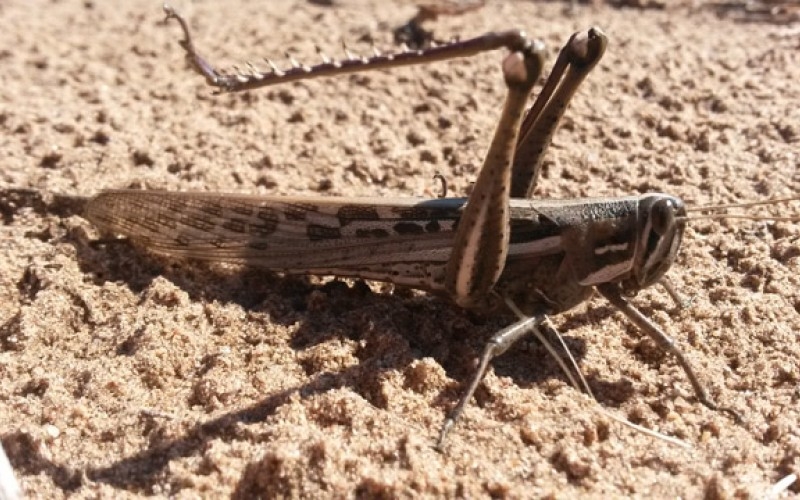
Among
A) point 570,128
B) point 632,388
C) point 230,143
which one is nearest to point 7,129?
point 230,143

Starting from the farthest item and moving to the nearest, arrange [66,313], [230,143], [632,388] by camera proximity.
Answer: [230,143] → [66,313] → [632,388]

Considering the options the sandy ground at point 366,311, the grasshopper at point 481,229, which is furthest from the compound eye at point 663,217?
the sandy ground at point 366,311

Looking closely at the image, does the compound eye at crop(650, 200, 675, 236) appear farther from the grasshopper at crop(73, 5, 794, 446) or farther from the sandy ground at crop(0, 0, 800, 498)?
the sandy ground at crop(0, 0, 800, 498)

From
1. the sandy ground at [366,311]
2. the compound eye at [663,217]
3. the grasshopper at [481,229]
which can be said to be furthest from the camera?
the compound eye at [663,217]

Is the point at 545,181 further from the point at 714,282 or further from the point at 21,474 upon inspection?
the point at 21,474

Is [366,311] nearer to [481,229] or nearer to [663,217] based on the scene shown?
[481,229]

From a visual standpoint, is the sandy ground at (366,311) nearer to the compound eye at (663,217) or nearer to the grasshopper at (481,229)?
the grasshopper at (481,229)

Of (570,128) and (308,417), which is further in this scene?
(570,128)
